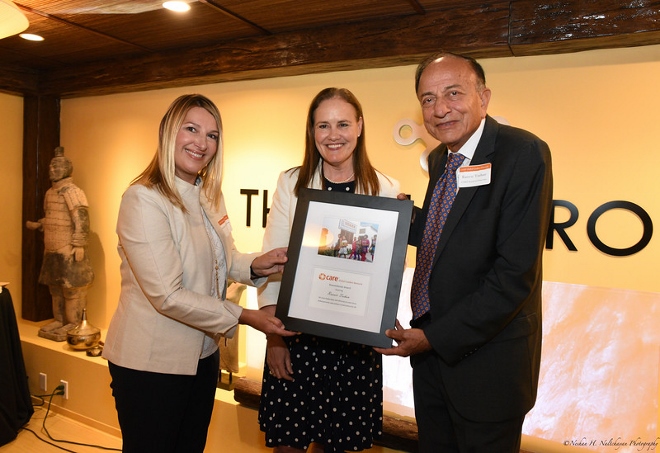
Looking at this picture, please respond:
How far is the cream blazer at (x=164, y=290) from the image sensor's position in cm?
168

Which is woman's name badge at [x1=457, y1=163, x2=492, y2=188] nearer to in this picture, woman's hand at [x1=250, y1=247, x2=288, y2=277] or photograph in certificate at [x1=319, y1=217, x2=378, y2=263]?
photograph in certificate at [x1=319, y1=217, x2=378, y2=263]

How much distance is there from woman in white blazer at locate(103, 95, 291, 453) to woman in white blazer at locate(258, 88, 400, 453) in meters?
0.28

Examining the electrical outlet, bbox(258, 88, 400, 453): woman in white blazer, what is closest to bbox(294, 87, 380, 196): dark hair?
bbox(258, 88, 400, 453): woman in white blazer

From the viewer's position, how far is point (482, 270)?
5.05 ft

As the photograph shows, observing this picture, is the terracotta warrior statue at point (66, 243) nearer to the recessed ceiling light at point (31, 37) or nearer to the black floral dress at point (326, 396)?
the recessed ceiling light at point (31, 37)

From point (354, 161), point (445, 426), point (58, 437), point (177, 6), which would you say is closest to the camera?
point (445, 426)

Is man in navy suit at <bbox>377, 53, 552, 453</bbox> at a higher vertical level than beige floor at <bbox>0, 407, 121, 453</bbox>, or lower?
higher

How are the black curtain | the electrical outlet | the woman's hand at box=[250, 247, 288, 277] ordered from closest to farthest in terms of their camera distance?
1. the woman's hand at box=[250, 247, 288, 277]
2. the black curtain
3. the electrical outlet

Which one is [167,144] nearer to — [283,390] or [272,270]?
[272,270]

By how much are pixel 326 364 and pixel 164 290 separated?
2.32 ft

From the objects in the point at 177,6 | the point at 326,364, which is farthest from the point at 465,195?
the point at 177,6

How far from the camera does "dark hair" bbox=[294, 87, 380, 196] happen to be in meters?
2.03

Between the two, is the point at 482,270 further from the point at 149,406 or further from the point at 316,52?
the point at 316,52

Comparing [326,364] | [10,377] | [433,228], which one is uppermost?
[433,228]
